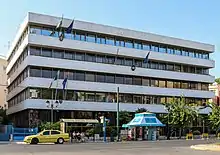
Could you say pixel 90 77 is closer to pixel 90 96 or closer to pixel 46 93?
pixel 90 96

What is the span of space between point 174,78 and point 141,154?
52.3m

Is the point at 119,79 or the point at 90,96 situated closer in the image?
the point at 90,96

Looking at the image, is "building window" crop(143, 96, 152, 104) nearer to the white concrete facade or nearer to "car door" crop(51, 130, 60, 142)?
the white concrete facade

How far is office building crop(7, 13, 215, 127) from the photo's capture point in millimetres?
60406

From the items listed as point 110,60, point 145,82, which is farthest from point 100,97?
point 145,82

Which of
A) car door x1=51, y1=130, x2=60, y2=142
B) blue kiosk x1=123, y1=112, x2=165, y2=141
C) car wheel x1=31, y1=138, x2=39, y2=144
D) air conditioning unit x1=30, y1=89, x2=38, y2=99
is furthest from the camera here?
air conditioning unit x1=30, y1=89, x2=38, y2=99

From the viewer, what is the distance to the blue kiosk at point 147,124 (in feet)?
186

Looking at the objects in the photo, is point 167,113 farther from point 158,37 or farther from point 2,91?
point 2,91

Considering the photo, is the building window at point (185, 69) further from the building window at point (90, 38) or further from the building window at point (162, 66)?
the building window at point (90, 38)

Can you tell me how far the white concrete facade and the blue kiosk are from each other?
9.50 metres

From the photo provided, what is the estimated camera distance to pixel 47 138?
146ft

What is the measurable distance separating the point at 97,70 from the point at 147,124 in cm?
1383

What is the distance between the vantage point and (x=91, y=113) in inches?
2584

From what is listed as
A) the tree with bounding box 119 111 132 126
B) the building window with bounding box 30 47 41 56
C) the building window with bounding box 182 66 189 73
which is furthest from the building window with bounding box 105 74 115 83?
the building window with bounding box 182 66 189 73
